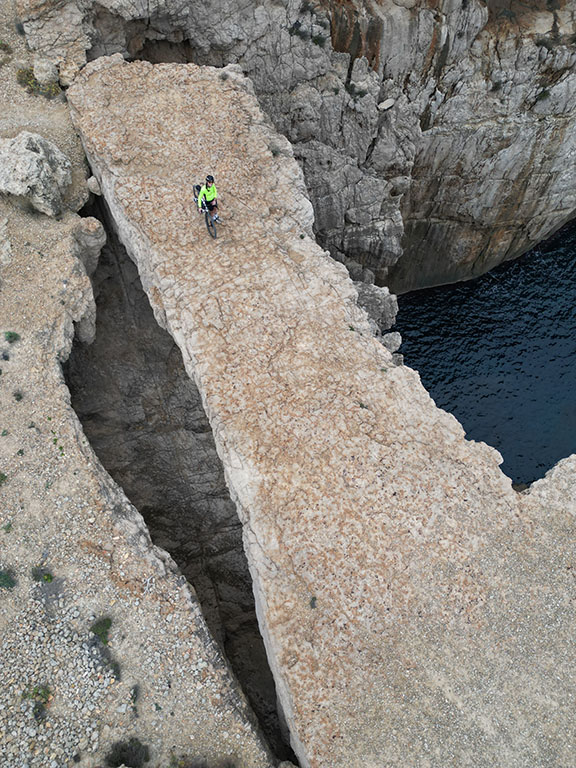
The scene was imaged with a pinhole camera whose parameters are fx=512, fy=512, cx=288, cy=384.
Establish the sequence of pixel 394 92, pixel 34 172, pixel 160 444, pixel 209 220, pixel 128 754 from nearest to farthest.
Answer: pixel 128 754
pixel 209 220
pixel 34 172
pixel 160 444
pixel 394 92

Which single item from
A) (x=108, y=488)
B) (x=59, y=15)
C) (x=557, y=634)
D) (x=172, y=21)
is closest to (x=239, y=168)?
(x=172, y=21)

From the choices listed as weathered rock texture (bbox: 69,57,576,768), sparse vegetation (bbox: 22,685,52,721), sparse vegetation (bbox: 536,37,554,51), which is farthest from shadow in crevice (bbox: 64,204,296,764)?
sparse vegetation (bbox: 536,37,554,51)

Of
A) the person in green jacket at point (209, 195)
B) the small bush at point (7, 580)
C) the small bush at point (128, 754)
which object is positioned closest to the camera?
the small bush at point (128, 754)

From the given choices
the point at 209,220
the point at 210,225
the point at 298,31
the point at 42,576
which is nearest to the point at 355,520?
the point at 42,576

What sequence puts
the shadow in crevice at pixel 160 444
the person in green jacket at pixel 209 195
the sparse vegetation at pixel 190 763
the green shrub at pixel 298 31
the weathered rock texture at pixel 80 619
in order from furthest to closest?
the green shrub at pixel 298 31, the shadow in crevice at pixel 160 444, the person in green jacket at pixel 209 195, the weathered rock texture at pixel 80 619, the sparse vegetation at pixel 190 763

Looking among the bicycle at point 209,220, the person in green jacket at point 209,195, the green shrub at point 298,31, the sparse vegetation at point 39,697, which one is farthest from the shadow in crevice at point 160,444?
the green shrub at point 298,31

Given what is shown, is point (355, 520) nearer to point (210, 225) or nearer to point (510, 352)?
point (210, 225)

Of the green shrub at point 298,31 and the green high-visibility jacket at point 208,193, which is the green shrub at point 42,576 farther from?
the green shrub at point 298,31
